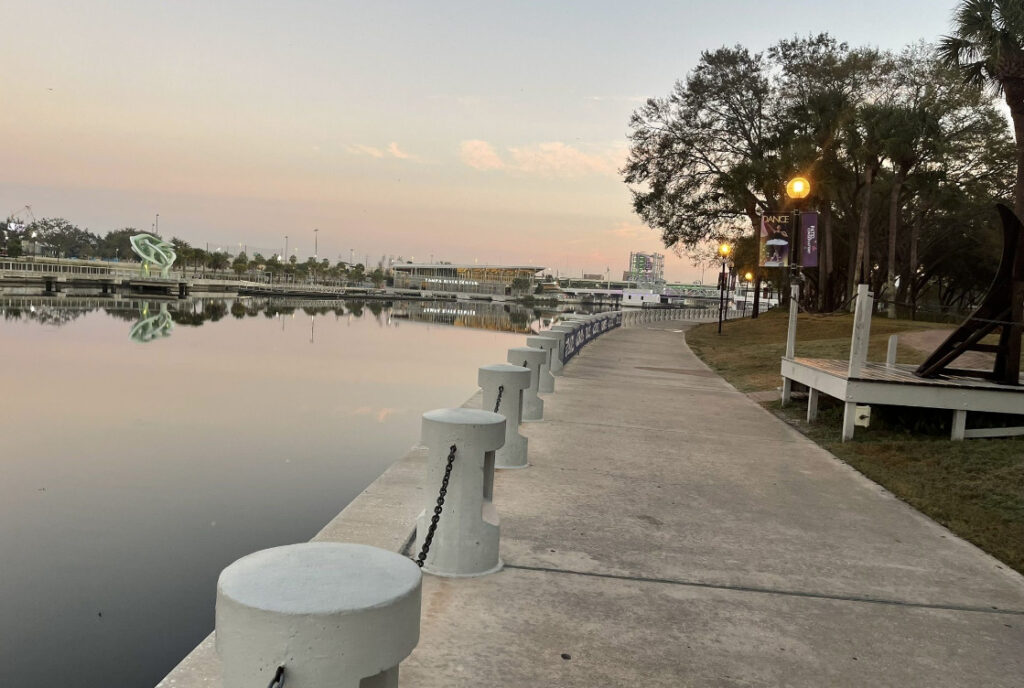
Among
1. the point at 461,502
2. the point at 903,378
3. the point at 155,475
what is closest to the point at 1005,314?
the point at 903,378

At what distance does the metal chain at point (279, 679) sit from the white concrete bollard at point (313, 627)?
0.01 m

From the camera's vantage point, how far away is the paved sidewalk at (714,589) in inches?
152

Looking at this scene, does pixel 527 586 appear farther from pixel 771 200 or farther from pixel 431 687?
pixel 771 200

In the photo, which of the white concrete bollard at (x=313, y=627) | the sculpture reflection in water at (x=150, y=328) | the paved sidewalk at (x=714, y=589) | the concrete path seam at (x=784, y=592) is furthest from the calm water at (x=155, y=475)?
the sculpture reflection in water at (x=150, y=328)

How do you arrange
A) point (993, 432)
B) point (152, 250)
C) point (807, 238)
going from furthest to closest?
point (152, 250) < point (807, 238) < point (993, 432)

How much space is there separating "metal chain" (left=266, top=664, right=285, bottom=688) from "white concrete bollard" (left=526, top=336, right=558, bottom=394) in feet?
32.2

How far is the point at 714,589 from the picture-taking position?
491cm

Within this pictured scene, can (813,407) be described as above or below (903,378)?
below

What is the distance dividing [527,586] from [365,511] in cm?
179

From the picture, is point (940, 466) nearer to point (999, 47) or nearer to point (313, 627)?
point (313, 627)

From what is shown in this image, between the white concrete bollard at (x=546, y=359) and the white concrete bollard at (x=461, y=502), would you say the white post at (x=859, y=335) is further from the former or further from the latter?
the white concrete bollard at (x=461, y=502)

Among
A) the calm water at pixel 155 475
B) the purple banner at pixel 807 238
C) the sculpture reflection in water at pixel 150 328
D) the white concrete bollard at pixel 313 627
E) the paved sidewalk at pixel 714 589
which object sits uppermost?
the purple banner at pixel 807 238

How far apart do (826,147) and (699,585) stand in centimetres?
4096

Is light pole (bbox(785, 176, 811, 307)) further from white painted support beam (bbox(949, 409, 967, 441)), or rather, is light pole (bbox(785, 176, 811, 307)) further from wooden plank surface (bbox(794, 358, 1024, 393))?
white painted support beam (bbox(949, 409, 967, 441))
